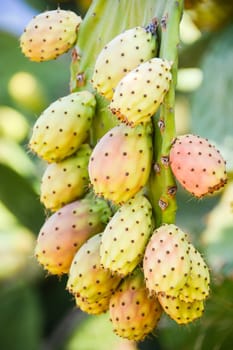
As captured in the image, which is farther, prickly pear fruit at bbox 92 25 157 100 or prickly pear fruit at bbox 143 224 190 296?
prickly pear fruit at bbox 92 25 157 100

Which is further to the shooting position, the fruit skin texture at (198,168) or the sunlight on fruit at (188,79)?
the sunlight on fruit at (188,79)

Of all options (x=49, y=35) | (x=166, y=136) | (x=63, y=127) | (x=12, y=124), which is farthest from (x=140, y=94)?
(x=12, y=124)

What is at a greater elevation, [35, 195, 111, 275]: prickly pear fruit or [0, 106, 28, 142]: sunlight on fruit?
[35, 195, 111, 275]: prickly pear fruit

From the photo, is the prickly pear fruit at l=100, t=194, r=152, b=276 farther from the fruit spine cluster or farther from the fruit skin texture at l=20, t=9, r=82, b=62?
the fruit skin texture at l=20, t=9, r=82, b=62

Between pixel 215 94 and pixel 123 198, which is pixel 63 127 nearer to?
pixel 123 198

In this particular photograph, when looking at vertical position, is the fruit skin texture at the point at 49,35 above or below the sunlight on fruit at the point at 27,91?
above

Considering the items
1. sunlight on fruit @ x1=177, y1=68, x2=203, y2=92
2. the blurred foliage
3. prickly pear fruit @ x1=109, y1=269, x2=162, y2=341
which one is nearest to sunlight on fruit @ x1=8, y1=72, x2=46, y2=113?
sunlight on fruit @ x1=177, y1=68, x2=203, y2=92

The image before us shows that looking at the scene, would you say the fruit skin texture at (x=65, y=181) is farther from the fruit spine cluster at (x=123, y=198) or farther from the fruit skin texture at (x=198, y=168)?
the fruit skin texture at (x=198, y=168)

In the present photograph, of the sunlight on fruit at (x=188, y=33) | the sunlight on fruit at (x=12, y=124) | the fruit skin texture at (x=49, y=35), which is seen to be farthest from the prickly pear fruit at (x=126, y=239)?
the sunlight on fruit at (x=12, y=124)
